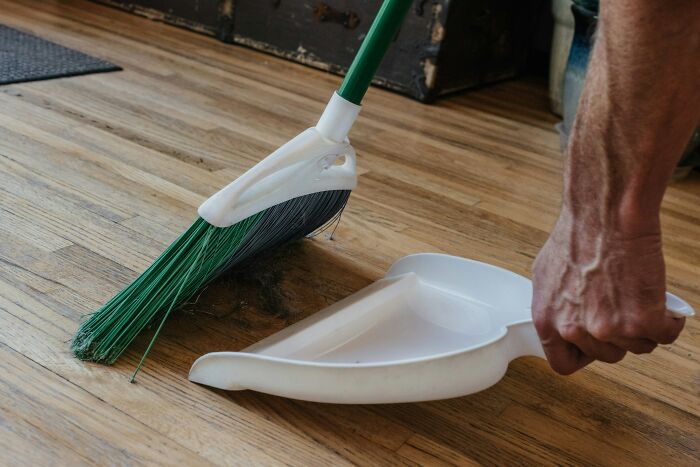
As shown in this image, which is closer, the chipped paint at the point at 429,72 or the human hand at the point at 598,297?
the human hand at the point at 598,297

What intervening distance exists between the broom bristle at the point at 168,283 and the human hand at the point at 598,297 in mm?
329

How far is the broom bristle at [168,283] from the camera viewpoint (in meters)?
0.80

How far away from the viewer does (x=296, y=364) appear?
2.33ft

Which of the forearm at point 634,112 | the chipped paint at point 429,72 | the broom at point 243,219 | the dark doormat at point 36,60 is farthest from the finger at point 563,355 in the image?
the chipped paint at point 429,72

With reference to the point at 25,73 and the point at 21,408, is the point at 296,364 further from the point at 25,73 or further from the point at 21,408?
the point at 25,73

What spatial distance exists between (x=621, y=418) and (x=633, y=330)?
0.21 metres

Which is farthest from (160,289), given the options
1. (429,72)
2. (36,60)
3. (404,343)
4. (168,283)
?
(429,72)

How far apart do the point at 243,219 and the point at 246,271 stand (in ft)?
0.55

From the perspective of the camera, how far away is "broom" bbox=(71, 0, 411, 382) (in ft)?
2.67

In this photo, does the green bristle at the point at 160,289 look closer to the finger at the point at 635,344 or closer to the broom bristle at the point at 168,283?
the broom bristle at the point at 168,283

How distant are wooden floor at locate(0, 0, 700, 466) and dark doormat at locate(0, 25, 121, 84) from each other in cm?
5

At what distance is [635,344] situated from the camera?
0.71 metres

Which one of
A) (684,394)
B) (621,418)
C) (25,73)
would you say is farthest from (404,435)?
(25,73)

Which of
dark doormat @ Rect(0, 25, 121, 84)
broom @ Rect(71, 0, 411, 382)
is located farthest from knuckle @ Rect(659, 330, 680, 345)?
dark doormat @ Rect(0, 25, 121, 84)
